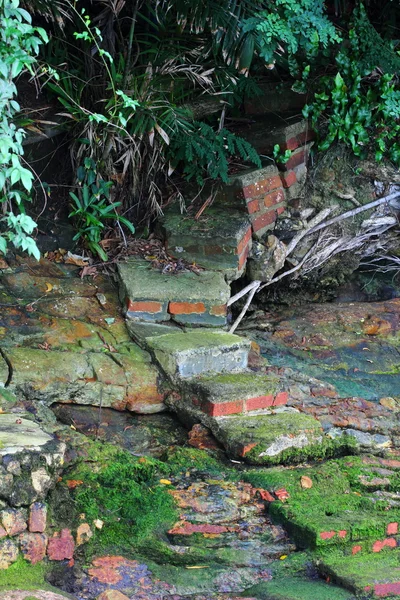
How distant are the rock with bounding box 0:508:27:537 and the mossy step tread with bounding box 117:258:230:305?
1.92 meters

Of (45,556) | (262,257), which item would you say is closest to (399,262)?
(262,257)

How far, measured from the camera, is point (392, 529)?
9.27ft

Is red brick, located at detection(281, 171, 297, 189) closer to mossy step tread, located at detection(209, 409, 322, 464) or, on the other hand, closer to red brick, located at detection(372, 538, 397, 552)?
mossy step tread, located at detection(209, 409, 322, 464)

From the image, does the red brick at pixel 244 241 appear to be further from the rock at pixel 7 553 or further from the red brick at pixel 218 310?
the rock at pixel 7 553

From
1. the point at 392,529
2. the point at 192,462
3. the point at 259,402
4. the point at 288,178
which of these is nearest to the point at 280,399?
the point at 259,402

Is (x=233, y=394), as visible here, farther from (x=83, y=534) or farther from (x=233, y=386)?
(x=83, y=534)

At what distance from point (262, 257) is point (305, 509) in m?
2.37

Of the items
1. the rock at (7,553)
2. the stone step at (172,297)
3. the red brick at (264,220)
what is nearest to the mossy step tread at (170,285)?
the stone step at (172,297)

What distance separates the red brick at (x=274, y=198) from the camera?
5.07 m

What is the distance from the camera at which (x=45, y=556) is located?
2.48 meters

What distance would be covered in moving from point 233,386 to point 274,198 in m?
1.80

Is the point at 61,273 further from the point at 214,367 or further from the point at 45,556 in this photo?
the point at 45,556

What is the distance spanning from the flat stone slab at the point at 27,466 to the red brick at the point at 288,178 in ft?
9.69

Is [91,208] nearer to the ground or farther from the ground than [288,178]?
nearer to the ground
